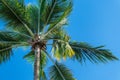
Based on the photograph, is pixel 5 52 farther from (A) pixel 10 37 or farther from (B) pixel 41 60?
(B) pixel 41 60

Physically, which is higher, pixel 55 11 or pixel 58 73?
pixel 55 11

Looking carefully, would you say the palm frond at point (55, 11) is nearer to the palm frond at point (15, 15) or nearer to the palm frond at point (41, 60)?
the palm frond at point (15, 15)

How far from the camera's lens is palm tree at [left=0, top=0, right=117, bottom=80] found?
15.9 m

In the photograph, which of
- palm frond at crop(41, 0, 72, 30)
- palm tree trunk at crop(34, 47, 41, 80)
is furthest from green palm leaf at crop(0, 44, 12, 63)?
palm frond at crop(41, 0, 72, 30)

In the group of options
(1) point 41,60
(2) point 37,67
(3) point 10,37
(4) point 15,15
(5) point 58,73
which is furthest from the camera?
(1) point 41,60

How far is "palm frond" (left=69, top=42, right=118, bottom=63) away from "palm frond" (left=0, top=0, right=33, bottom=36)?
2.19 m

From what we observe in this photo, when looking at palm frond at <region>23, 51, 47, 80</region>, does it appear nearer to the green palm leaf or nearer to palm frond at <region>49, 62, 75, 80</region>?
palm frond at <region>49, 62, 75, 80</region>

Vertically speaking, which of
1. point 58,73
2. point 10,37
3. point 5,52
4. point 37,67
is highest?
point 10,37

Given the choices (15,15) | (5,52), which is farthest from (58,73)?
(15,15)

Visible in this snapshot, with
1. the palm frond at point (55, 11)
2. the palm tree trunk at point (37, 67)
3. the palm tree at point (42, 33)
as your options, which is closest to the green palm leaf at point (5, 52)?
the palm tree at point (42, 33)

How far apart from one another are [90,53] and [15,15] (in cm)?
366

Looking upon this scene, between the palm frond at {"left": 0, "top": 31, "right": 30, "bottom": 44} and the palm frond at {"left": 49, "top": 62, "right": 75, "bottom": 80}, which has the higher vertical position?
the palm frond at {"left": 0, "top": 31, "right": 30, "bottom": 44}

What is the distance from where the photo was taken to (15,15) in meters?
16.4

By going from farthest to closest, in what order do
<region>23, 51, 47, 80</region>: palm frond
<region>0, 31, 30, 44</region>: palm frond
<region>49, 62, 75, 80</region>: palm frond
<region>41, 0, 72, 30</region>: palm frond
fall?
<region>23, 51, 47, 80</region>: palm frond → <region>49, 62, 75, 80</region>: palm frond → <region>0, 31, 30, 44</region>: palm frond → <region>41, 0, 72, 30</region>: palm frond
